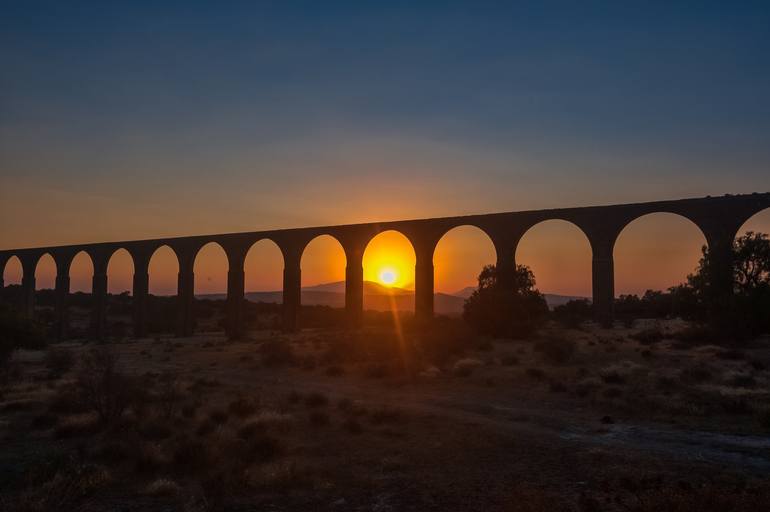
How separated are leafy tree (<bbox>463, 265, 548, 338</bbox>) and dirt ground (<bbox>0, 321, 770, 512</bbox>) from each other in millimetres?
9426

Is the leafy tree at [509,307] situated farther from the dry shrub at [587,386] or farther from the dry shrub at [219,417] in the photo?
the dry shrub at [219,417]

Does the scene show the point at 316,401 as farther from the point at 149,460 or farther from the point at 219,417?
the point at 149,460

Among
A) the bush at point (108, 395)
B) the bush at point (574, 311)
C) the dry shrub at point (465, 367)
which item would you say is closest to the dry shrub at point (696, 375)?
the dry shrub at point (465, 367)

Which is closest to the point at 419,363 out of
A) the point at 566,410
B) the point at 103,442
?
the point at 566,410

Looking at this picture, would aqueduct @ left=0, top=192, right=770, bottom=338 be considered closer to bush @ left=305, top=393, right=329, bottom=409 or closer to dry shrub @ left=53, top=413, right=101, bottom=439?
bush @ left=305, top=393, right=329, bottom=409

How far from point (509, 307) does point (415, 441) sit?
1933 cm

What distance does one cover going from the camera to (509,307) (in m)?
28.5

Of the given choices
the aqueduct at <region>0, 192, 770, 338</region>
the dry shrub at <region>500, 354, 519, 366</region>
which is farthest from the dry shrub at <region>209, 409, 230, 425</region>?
the aqueduct at <region>0, 192, 770, 338</region>

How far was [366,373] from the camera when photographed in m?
18.2

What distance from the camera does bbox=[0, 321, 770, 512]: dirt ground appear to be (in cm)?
708

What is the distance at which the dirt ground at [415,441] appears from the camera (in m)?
7.08

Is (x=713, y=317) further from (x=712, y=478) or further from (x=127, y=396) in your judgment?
(x=127, y=396)

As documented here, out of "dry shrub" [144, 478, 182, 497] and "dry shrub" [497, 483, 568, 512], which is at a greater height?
"dry shrub" [497, 483, 568, 512]

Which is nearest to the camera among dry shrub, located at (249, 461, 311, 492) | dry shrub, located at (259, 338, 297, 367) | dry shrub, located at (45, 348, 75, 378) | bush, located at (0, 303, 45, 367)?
dry shrub, located at (249, 461, 311, 492)
